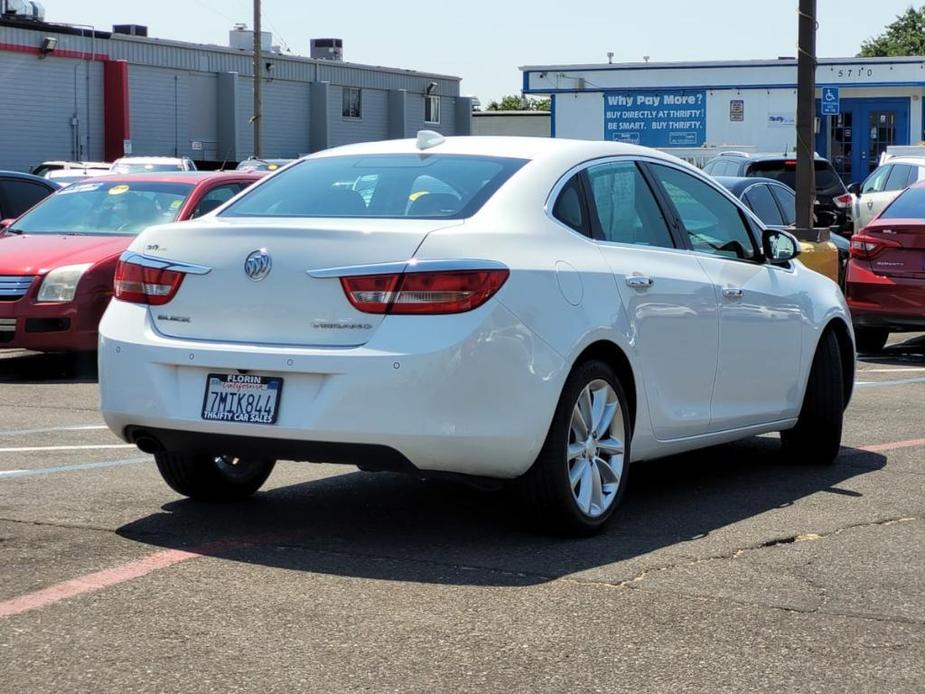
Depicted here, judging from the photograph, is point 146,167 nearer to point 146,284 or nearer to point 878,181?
point 878,181

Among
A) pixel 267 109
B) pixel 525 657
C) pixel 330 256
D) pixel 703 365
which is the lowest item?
pixel 525 657

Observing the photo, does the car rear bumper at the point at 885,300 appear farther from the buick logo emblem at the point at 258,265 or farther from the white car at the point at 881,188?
the white car at the point at 881,188

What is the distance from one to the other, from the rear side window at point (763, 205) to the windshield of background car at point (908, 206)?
4.16 m

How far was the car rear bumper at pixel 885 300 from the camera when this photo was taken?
1389 cm

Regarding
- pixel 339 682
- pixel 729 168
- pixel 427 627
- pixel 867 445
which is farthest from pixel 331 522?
pixel 729 168

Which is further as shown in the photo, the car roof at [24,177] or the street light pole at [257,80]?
the street light pole at [257,80]

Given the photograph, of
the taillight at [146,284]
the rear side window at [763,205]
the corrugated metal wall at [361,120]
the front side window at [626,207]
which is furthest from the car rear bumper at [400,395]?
the corrugated metal wall at [361,120]

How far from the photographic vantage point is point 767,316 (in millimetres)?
7844

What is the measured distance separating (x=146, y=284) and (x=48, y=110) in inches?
1744

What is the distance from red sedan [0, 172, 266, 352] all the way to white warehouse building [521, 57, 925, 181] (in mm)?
36534

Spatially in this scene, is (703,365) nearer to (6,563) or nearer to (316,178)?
(316,178)

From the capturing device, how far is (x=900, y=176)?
26406mm

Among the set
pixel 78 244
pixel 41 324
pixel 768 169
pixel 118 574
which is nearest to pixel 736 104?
pixel 768 169

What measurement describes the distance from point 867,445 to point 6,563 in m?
5.19
